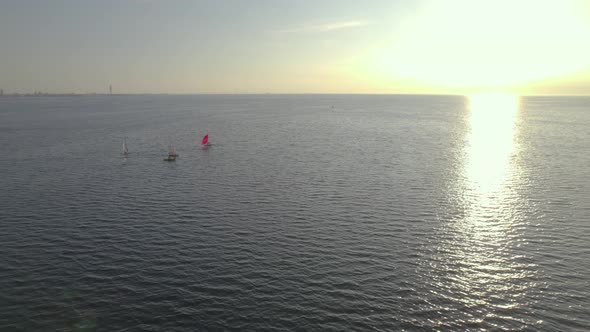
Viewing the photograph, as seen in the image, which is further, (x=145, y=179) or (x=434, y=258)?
(x=145, y=179)

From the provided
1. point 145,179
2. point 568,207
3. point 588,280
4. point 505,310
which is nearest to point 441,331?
point 505,310

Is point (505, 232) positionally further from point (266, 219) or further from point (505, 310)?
point (266, 219)

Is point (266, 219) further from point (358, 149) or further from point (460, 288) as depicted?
point (358, 149)

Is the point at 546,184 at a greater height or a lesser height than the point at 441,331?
greater

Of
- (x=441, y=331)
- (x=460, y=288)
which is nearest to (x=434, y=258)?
(x=460, y=288)

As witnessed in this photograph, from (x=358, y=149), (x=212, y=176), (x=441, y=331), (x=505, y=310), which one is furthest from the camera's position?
(x=358, y=149)

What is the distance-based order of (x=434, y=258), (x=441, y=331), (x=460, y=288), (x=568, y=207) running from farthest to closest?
(x=568, y=207), (x=434, y=258), (x=460, y=288), (x=441, y=331)
